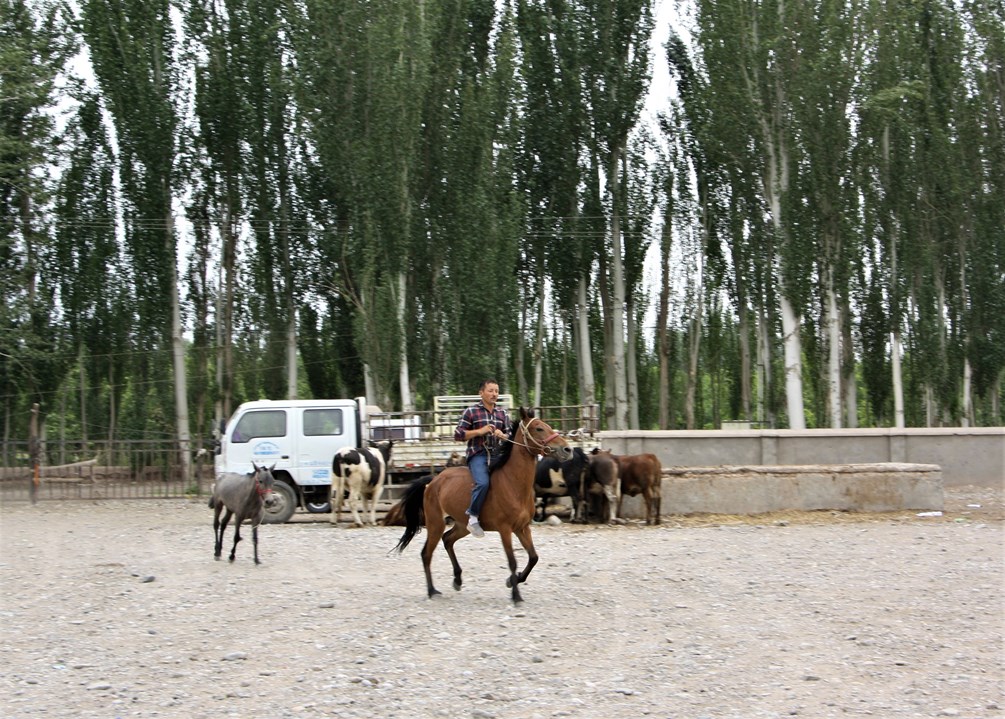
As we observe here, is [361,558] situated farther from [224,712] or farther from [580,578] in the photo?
[224,712]

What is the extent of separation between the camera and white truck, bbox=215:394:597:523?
71.4ft

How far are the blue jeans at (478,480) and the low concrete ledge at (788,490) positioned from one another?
9850 mm

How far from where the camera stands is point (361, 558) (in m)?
15.2

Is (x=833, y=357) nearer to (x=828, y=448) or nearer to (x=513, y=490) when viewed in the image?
(x=828, y=448)

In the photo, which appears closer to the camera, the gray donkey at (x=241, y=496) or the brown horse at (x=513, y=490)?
the brown horse at (x=513, y=490)

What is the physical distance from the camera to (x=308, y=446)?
71.9 feet

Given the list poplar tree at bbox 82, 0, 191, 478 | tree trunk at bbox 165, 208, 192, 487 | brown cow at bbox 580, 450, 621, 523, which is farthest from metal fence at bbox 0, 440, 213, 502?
brown cow at bbox 580, 450, 621, 523

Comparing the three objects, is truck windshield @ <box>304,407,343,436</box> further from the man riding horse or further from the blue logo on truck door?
the man riding horse

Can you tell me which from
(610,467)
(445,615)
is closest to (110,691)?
(445,615)

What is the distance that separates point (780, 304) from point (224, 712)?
1083 inches

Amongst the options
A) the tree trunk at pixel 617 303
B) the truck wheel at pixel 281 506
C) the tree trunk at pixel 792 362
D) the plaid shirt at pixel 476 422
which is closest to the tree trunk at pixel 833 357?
the tree trunk at pixel 792 362

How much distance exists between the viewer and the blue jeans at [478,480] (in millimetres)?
10805

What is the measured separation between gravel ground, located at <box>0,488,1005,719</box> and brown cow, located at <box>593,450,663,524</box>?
2.51 meters

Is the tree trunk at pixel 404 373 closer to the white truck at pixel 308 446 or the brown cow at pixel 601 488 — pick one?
the white truck at pixel 308 446
